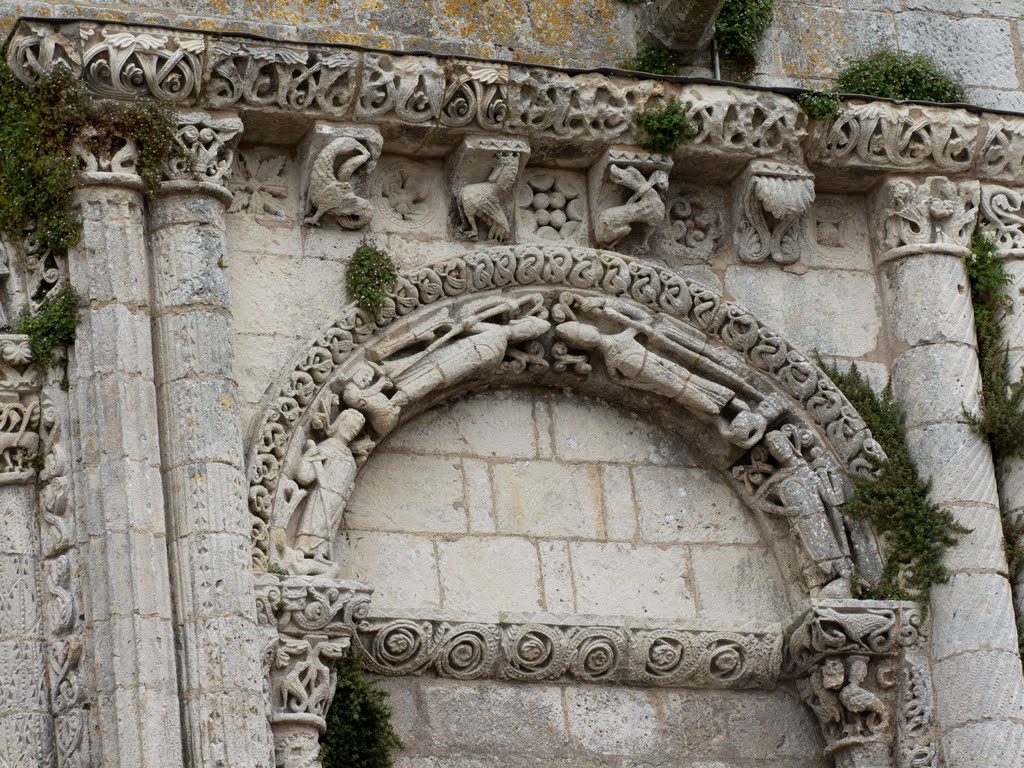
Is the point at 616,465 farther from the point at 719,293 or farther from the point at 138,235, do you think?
the point at 138,235

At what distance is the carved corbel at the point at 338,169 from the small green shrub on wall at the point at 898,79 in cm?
219

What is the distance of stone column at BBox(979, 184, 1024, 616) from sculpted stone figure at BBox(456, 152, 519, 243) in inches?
83.3

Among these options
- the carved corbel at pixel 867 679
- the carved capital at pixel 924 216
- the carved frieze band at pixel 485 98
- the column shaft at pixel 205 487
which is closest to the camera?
the column shaft at pixel 205 487

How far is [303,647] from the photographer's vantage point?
28.8ft

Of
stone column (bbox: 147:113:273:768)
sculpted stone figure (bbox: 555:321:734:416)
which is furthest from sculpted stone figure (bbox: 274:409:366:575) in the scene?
sculpted stone figure (bbox: 555:321:734:416)

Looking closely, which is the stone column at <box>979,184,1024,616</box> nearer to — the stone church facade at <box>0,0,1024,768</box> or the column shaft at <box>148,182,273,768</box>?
the stone church facade at <box>0,0,1024,768</box>

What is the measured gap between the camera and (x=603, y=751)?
9367mm

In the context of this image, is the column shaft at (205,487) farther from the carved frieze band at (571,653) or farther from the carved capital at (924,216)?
the carved capital at (924,216)

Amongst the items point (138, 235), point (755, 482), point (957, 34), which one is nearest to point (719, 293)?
point (755, 482)

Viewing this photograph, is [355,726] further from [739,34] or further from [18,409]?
[739,34]

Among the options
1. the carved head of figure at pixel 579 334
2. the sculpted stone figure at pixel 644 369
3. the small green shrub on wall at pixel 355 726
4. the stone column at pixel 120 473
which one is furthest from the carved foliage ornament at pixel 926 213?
the stone column at pixel 120 473

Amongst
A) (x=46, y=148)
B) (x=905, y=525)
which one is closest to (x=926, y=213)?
(x=905, y=525)

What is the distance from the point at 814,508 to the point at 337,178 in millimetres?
2299

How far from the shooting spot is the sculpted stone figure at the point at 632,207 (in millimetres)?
9852
